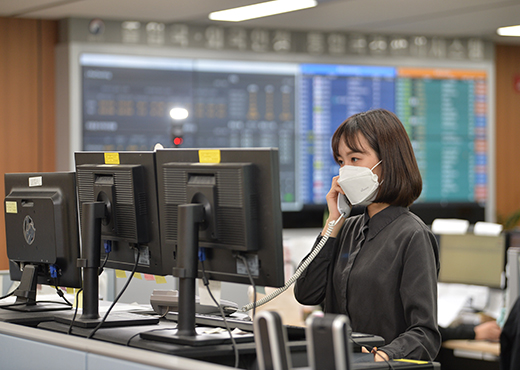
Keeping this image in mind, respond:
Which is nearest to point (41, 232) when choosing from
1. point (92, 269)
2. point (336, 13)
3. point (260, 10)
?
point (92, 269)

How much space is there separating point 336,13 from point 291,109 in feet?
2.67

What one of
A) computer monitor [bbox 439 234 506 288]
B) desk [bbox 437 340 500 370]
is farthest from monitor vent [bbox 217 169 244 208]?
computer monitor [bbox 439 234 506 288]

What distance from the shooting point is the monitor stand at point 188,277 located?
1556 millimetres

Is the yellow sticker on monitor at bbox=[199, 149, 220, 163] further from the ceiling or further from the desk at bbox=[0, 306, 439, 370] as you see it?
the ceiling

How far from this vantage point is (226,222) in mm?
1575

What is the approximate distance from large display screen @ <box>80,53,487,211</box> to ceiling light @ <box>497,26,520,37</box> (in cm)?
38

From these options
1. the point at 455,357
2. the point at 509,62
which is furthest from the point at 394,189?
the point at 509,62

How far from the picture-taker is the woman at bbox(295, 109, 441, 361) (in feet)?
5.81

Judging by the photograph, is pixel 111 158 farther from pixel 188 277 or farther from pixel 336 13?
pixel 336 13

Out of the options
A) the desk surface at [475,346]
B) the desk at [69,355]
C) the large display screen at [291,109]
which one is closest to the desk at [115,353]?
the desk at [69,355]

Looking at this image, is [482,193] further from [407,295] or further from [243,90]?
[407,295]

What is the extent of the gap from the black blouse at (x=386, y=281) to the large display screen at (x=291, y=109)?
2.34 m

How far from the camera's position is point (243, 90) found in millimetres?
4855

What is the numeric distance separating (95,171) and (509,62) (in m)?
4.83
